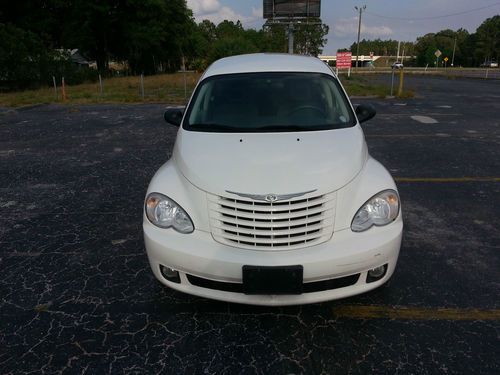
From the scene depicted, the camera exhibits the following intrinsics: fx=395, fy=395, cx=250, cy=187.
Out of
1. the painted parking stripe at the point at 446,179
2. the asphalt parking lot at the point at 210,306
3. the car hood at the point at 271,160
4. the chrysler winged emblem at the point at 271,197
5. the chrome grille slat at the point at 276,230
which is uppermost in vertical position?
the car hood at the point at 271,160

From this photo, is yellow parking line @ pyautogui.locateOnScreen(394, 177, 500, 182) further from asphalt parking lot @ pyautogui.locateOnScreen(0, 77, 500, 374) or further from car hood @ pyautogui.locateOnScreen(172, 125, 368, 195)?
car hood @ pyautogui.locateOnScreen(172, 125, 368, 195)

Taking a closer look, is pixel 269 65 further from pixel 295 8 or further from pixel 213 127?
pixel 295 8

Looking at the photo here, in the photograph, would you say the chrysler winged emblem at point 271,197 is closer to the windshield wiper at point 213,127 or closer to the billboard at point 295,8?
the windshield wiper at point 213,127

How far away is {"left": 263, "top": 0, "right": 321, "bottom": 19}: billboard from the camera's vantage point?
28533mm

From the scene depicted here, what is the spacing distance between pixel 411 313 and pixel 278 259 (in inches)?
46.2

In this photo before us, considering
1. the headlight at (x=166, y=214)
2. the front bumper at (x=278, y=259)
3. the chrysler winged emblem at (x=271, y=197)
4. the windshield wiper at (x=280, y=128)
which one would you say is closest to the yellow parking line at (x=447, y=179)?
the windshield wiper at (x=280, y=128)

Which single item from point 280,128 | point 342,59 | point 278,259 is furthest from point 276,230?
point 342,59

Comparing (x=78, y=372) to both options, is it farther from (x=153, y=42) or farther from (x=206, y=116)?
(x=153, y=42)

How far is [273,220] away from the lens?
243 centimetres

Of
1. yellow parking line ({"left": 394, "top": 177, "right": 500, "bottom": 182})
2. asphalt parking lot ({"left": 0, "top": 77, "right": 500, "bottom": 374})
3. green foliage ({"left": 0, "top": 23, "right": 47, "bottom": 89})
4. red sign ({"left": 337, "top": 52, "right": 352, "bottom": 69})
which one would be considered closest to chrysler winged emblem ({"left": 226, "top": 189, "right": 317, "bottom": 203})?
asphalt parking lot ({"left": 0, "top": 77, "right": 500, "bottom": 374})

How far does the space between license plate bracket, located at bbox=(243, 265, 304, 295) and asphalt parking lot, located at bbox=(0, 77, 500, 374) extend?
1.40ft

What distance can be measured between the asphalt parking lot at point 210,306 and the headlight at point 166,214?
69 cm

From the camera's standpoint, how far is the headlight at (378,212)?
2582 mm

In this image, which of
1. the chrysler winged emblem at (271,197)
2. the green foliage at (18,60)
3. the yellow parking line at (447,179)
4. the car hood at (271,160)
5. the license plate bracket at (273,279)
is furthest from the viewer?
the green foliage at (18,60)
